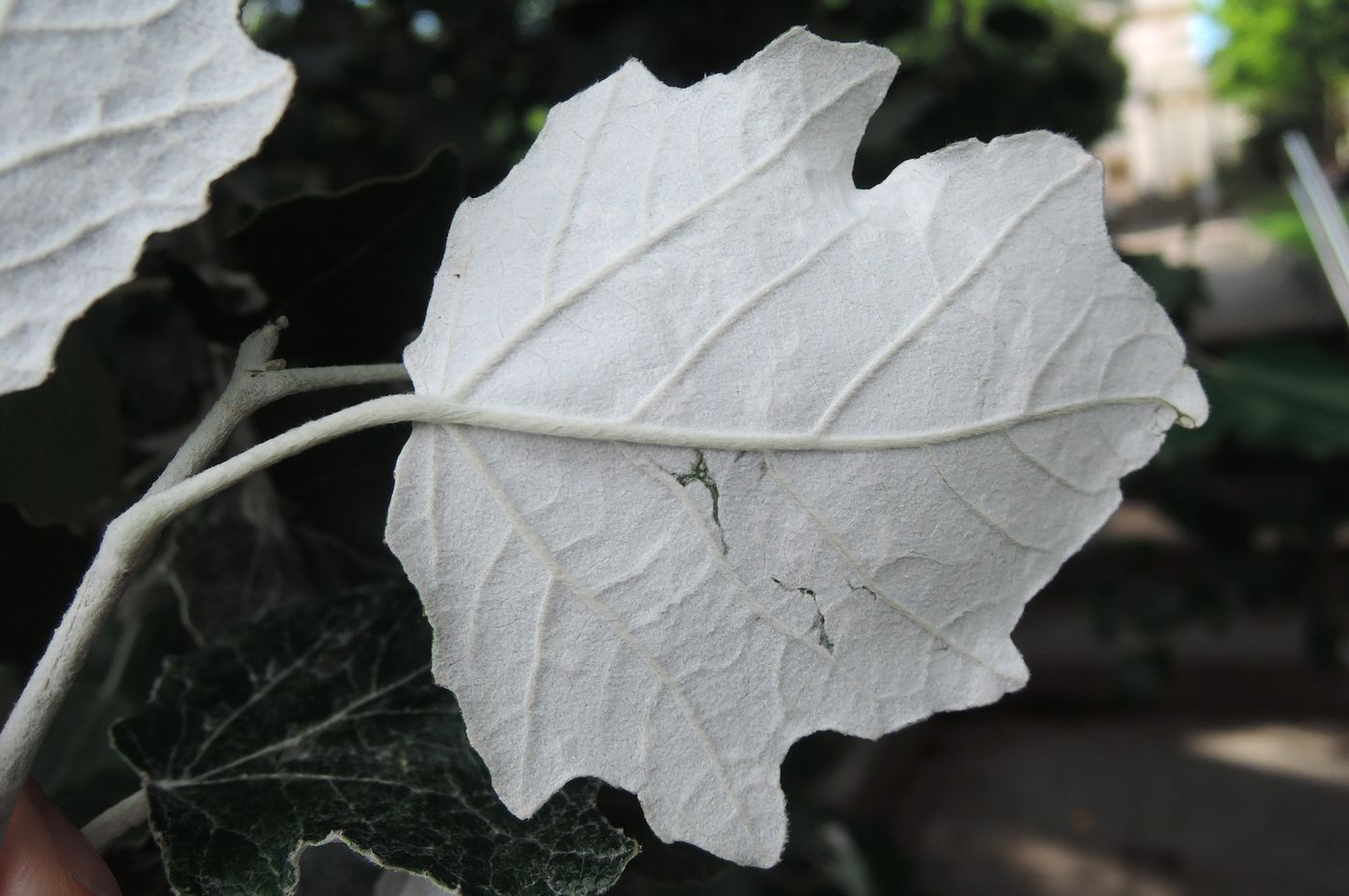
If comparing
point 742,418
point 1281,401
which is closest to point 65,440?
point 742,418

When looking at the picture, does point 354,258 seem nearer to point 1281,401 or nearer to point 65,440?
point 65,440

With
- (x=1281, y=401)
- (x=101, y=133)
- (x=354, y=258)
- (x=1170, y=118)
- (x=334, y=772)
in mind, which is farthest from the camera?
(x=1170, y=118)

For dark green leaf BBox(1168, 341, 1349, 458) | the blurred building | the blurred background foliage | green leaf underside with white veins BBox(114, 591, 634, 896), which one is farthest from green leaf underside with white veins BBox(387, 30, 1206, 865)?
the blurred building

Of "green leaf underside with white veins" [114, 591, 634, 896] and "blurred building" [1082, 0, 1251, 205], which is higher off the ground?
"green leaf underside with white veins" [114, 591, 634, 896]

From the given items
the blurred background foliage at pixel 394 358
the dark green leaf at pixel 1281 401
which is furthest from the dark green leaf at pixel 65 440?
the dark green leaf at pixel 1281 401

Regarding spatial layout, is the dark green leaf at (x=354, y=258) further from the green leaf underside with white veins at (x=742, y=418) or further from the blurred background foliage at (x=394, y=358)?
the green leaf underside with white veins at (x=742, y=418)

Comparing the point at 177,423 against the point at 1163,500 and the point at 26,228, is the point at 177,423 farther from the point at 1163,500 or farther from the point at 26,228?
the point at 1163,500

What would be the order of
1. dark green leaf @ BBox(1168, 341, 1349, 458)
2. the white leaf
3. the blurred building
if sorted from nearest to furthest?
the white leaf < dark green leaf @ BBox(1168, 341, 1349, 458) < the blurred building

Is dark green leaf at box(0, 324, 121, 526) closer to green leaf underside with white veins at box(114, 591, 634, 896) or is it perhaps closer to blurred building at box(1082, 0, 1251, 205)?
green leaf underside with white veins at box(114, 591, 634, 896)
